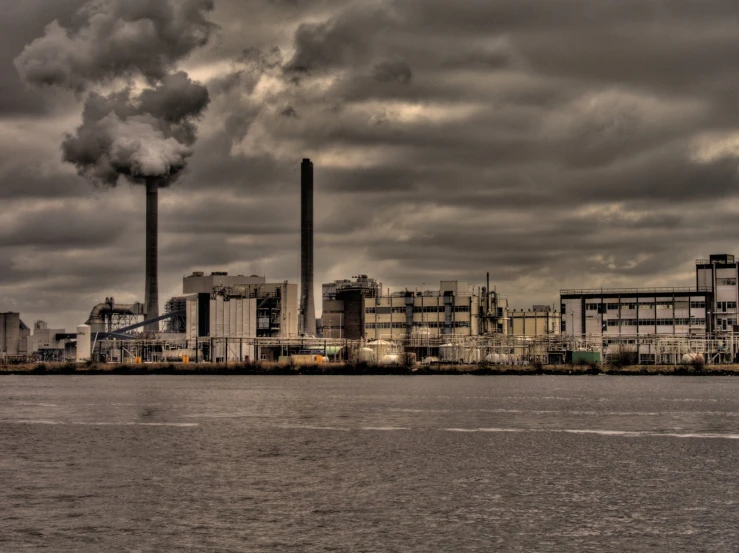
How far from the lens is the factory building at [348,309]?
161 meters

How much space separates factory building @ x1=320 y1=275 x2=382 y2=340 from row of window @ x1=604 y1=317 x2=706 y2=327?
36901 mm

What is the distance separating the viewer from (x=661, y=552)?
23.3 m

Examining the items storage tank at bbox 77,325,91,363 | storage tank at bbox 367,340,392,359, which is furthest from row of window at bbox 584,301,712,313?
storage tank at bbox 77,325,91,363

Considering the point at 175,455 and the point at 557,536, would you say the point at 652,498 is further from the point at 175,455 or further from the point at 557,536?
the point at 175,455

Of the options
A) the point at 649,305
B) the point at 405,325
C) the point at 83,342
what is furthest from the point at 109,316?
the point at 649,305

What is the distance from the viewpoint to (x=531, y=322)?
183875 millimetres

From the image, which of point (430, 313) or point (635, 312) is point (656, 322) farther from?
point (430, 313)

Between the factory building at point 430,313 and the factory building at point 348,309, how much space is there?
1.94 m

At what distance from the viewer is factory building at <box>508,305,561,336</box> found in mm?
182125

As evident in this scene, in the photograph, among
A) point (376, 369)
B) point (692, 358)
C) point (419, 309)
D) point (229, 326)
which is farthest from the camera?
point (419, 309)

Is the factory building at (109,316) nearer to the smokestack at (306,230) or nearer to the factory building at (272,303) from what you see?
the factory building at (272,303)

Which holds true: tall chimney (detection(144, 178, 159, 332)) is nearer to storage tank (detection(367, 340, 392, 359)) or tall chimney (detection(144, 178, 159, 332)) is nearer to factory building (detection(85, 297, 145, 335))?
factory building (detection(85, 297, 145, 335))

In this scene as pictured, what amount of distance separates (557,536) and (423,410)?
39.0m

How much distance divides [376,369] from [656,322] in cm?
4071
